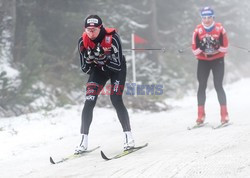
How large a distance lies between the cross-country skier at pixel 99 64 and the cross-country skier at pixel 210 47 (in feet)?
8.36

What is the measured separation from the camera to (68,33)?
42.0 feet

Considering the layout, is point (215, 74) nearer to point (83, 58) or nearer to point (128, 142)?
point (128, 142)

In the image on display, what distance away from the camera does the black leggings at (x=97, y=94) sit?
5.74 meters

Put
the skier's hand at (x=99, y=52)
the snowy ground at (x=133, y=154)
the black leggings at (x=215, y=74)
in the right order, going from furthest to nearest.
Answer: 1. the black leggings at (x=215, y=74)
2. the skier's hand at (x=99, y=52)
3. the snowy ground at (x=133, y=154)

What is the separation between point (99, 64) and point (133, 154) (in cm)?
131

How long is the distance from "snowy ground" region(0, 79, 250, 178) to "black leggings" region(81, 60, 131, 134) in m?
0.45

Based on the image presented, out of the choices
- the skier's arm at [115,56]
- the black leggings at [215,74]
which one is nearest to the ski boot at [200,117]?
the black leggings at [215,74]

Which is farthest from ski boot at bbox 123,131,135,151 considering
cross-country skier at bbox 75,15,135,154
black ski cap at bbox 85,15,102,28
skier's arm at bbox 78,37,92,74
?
black ski cap at bbox 85,15,102,28

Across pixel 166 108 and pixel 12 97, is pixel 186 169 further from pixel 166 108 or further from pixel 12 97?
pixel 166 108

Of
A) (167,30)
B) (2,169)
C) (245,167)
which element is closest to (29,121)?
(2,169)

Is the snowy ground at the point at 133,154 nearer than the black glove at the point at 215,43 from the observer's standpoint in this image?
Yes

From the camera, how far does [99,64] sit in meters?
5.75

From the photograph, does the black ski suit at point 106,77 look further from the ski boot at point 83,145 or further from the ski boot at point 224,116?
the ski boot at point 224,116

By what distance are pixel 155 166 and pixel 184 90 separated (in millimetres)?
15861
